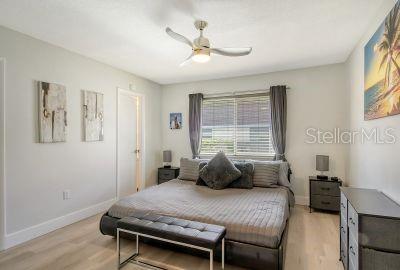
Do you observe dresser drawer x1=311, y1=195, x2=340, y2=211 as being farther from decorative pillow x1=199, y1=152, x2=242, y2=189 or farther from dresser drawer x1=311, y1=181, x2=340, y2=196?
decorative pillow x1=199, y1=152, x2=242, y2=189

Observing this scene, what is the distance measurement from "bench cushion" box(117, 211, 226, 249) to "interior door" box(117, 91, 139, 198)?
206 centimetres

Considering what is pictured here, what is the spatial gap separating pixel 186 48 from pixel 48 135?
7.34ft

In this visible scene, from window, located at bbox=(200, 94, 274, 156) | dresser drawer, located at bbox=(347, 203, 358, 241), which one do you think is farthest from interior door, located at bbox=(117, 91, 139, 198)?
dresser drawer, located at bbox=(347, 203, 358, 241)

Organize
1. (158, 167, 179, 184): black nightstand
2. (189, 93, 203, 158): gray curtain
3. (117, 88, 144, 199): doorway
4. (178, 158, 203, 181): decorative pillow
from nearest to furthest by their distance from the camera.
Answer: (178, 158, 203, 181): decorative pillow → (117, 88, 144, 199): doorway → (158, 167, 179, 184): black nightstand → (189, 93, 203, 158): gray curtain

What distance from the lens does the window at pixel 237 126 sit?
4.32m

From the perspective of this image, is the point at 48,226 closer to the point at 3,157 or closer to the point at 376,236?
the point at 3,157

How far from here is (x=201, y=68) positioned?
Result: 4.04 metres

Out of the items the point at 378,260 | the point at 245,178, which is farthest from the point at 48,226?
the point at 378,260

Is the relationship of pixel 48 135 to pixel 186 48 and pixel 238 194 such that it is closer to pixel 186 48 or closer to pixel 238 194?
pixel 186 48

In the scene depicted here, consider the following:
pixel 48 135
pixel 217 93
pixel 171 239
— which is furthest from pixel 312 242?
A: pixel 48 135

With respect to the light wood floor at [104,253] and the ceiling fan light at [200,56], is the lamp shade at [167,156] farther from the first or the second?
the ceiling fan light at [200,56]

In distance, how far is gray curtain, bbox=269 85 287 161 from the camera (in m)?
4.05

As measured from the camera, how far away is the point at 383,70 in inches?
77.9

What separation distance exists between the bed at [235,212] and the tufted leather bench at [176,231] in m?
0.15
